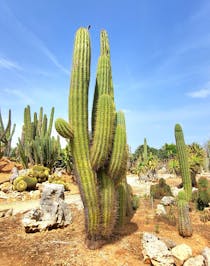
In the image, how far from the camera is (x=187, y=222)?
17.3ft

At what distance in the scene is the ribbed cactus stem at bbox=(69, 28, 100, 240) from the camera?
4.08 m

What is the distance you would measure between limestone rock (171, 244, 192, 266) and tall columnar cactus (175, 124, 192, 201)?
5028 millimetres

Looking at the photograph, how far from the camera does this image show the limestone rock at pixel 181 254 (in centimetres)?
392

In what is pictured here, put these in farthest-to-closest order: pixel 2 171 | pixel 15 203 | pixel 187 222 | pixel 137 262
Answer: pixel 2 171 < pixel 15 203 < pixel 187 222 < pixel 137 262

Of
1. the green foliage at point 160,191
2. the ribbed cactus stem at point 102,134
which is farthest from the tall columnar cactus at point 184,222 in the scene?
the green foliage at point 160,191

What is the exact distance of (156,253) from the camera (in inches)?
148

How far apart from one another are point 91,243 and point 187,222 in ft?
8.03

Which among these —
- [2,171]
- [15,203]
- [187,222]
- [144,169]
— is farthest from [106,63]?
[144,169]

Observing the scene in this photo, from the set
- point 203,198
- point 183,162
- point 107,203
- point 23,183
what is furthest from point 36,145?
point 107,203

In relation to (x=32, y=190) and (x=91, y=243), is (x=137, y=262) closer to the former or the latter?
(x=91, y=243)

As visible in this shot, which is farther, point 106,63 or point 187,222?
point 187,222

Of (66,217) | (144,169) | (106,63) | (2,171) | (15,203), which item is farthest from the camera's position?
(144,169)

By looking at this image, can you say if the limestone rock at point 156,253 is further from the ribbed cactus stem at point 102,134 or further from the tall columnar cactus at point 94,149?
the ribbed cactus stem at point 102,134

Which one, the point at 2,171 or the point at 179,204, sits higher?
the point at 2,171
